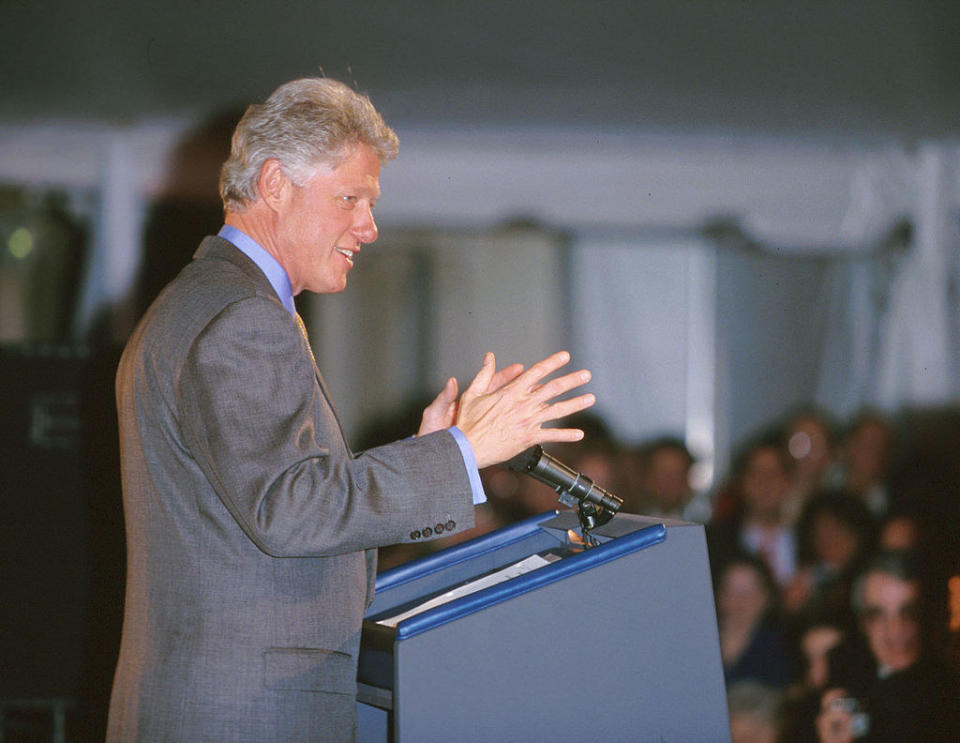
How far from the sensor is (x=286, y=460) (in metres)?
1.02

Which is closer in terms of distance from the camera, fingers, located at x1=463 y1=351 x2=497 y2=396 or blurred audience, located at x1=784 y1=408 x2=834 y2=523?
fingers, located at x1=463 y1=351 x2=497 y2=396

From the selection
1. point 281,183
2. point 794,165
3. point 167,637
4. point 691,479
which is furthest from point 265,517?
point 794,165

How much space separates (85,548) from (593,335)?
1.84 metres

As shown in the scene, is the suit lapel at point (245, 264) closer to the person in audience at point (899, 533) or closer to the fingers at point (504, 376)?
the fingers at point (504, 376)

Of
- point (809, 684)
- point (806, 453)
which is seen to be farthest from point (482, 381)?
point (806, 453)

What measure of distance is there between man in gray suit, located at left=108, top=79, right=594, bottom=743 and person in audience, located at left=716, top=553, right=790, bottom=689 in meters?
2.05

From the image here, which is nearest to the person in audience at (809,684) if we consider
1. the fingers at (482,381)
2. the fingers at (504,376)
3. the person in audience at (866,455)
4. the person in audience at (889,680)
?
the person in audience at (889,680)

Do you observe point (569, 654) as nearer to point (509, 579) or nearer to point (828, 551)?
point (509, 579)

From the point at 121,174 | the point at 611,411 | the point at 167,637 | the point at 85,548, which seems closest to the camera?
the point at 167,637

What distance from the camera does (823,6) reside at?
3.32 m

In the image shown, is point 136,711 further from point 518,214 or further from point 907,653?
point 518,214

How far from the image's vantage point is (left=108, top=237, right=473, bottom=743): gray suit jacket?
1027mm

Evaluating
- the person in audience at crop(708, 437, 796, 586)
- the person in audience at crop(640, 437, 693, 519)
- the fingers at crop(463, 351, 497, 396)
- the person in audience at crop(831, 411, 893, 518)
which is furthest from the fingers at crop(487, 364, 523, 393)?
the person in audience at crop(831, 411, 893, 518)

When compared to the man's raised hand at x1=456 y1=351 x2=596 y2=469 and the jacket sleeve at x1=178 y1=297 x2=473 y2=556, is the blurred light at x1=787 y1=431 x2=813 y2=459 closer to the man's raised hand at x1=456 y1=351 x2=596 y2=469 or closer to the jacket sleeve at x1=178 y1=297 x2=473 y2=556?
the man's raised hand at x1=456 y1=351 x2=596 y2=469
